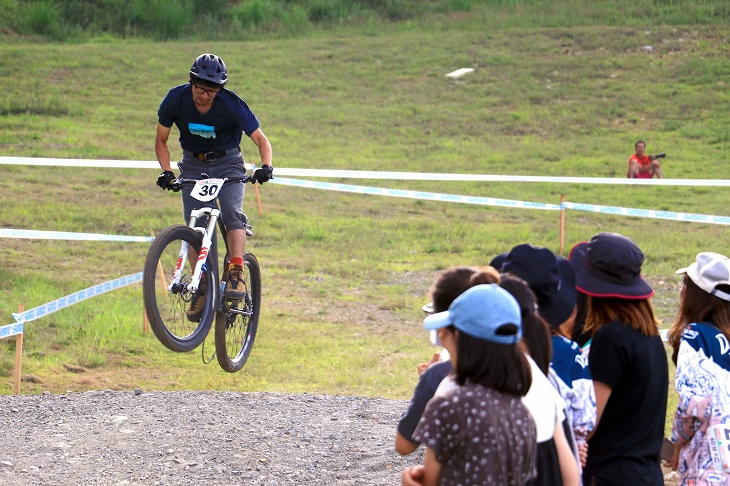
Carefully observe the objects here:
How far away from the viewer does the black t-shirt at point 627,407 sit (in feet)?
11.5

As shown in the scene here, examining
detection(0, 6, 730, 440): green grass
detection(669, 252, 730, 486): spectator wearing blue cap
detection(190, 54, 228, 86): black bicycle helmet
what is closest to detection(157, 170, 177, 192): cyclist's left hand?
detection(190, 54, 228, 86): black bicycle helmet

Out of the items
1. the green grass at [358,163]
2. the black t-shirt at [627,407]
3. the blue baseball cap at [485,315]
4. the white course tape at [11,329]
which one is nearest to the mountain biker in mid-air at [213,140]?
the white course tape at [11,329]

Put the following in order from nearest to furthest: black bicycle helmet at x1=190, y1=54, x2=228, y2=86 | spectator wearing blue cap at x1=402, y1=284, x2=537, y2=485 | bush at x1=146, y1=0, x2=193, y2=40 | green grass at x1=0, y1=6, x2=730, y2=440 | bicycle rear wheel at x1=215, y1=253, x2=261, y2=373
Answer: spectator wearing blue cap at x1=402, y1=284, x2=537, y2=485
black bicycle helmet at x1=190, y1=54, x2=228, y2=86
bicycle rear wheel at x1=215, y1=253, x2=261, y2=373
green grass at x1=0, y1=6, x2=730, y2=440
bush at x1=146, y1=0, x2=193, y2=40

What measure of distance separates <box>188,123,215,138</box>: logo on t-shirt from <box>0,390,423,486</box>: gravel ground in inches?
74.2

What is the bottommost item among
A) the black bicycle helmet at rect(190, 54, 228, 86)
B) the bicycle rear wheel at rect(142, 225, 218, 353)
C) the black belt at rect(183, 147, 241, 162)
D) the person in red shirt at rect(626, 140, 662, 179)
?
the person in red shirt at rect(626, 140, 662, 179)

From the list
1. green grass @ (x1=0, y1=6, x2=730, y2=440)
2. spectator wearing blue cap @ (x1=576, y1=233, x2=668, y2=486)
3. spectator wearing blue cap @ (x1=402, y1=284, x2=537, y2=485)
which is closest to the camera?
spectator wearing blue cap @ (x1=402, y1=284, x2=537, y2=485)

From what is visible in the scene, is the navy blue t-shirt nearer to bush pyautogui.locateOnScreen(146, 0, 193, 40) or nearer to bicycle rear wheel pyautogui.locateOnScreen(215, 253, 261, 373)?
bicycle rear wheel pyautogui.locateOnScreen(215, 253, 261, 373)

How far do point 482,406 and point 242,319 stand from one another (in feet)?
17.0

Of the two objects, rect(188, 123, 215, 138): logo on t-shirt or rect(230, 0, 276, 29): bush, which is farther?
rect(230, 0, 276, 29): bush

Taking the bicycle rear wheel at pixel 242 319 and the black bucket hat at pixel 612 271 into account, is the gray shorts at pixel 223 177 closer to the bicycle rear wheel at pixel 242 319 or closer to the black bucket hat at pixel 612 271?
the bicycle rear wheel at pixel 242 319

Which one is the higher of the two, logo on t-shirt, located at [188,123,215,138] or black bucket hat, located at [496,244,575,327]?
logo on t-shirt, located at [188,123,215,138]

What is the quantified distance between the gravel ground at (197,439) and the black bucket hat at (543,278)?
7.24 ft

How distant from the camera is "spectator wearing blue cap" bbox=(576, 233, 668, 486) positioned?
352 centimetres

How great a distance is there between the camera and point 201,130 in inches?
264
